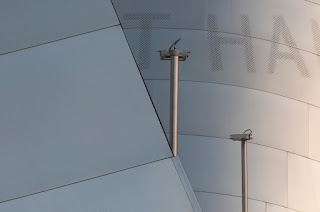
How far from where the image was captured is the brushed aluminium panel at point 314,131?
88.2 ft

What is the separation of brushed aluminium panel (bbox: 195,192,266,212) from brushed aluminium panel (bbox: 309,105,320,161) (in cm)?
291

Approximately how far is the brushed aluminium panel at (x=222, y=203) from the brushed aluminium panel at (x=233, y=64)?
12.3 ft

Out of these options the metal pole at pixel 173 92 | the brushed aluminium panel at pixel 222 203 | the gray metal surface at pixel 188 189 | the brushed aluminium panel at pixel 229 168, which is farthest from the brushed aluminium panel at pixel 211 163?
the gray metal surface at pixel 188 189

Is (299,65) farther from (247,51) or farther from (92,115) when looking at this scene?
(92,115)

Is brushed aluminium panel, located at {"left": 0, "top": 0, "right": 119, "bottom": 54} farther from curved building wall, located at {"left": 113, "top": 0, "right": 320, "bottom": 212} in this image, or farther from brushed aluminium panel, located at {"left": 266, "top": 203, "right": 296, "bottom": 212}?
brushed aluminium panel, located at {"left": 266, "top": 203, "right": 296, "bottom": 212}

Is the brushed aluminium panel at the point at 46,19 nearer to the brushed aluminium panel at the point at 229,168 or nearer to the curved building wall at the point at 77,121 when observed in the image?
the curved building wall at the point at 77,121

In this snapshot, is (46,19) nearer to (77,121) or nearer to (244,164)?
(77,121)

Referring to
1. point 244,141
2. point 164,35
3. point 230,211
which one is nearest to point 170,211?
point 244,141

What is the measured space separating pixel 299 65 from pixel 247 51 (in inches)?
73.7

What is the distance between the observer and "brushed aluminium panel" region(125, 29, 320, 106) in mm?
26453

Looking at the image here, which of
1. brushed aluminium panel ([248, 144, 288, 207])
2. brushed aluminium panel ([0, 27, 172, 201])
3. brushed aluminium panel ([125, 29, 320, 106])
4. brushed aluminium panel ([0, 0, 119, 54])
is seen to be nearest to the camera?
brushed aluminium panel ([0, 27, 172, 201])

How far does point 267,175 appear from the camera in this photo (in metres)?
25.7

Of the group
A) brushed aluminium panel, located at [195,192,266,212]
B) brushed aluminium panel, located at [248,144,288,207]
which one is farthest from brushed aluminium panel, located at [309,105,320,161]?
brushed aluminium panel, located at [195,192,266,212]

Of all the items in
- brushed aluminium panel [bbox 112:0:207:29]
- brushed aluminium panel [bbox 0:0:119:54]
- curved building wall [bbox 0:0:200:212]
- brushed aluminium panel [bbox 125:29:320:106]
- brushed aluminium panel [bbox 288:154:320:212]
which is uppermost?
brushed aluminium panel [bbox 112:0:207:29]
